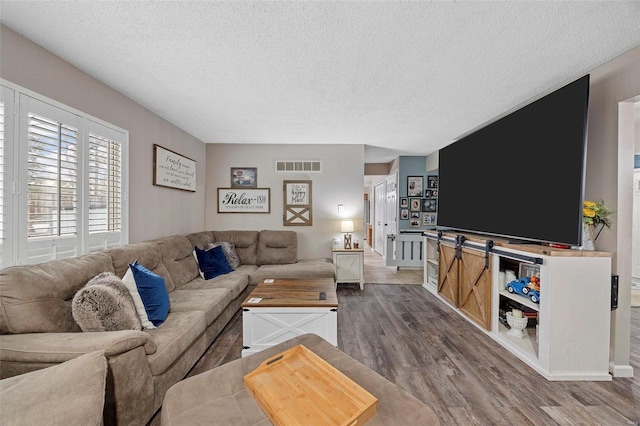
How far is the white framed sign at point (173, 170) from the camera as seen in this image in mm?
3102

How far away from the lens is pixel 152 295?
193cm

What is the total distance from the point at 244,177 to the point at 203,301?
2648 mm

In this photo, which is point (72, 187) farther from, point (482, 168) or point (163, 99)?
point (482, 168)

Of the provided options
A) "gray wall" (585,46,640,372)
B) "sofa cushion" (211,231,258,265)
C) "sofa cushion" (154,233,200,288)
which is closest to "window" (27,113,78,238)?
"sofa cushion" (154,233,200,288)

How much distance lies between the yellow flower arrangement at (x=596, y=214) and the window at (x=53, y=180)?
402 cm

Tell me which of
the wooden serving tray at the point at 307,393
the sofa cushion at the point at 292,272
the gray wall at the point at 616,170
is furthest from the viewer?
the sofa cushion at the point at 292,272

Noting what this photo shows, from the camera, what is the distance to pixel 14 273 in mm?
1431

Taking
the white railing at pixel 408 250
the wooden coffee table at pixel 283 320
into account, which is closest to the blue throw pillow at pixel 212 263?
the wooden coffee table at pixel 283 320

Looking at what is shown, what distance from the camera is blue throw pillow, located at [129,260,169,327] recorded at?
1.86m

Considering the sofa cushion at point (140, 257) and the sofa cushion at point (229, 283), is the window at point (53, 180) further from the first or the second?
the sofa cushion at point (229, 283)

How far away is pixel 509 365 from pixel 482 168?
6.89ft

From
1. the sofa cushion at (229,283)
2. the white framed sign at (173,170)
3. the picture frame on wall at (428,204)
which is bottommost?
the sofa cushion at (229,283)

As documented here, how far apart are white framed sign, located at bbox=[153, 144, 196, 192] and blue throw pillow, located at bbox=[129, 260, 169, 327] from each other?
1.52 m

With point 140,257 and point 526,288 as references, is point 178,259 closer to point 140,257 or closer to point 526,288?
point 140,257
